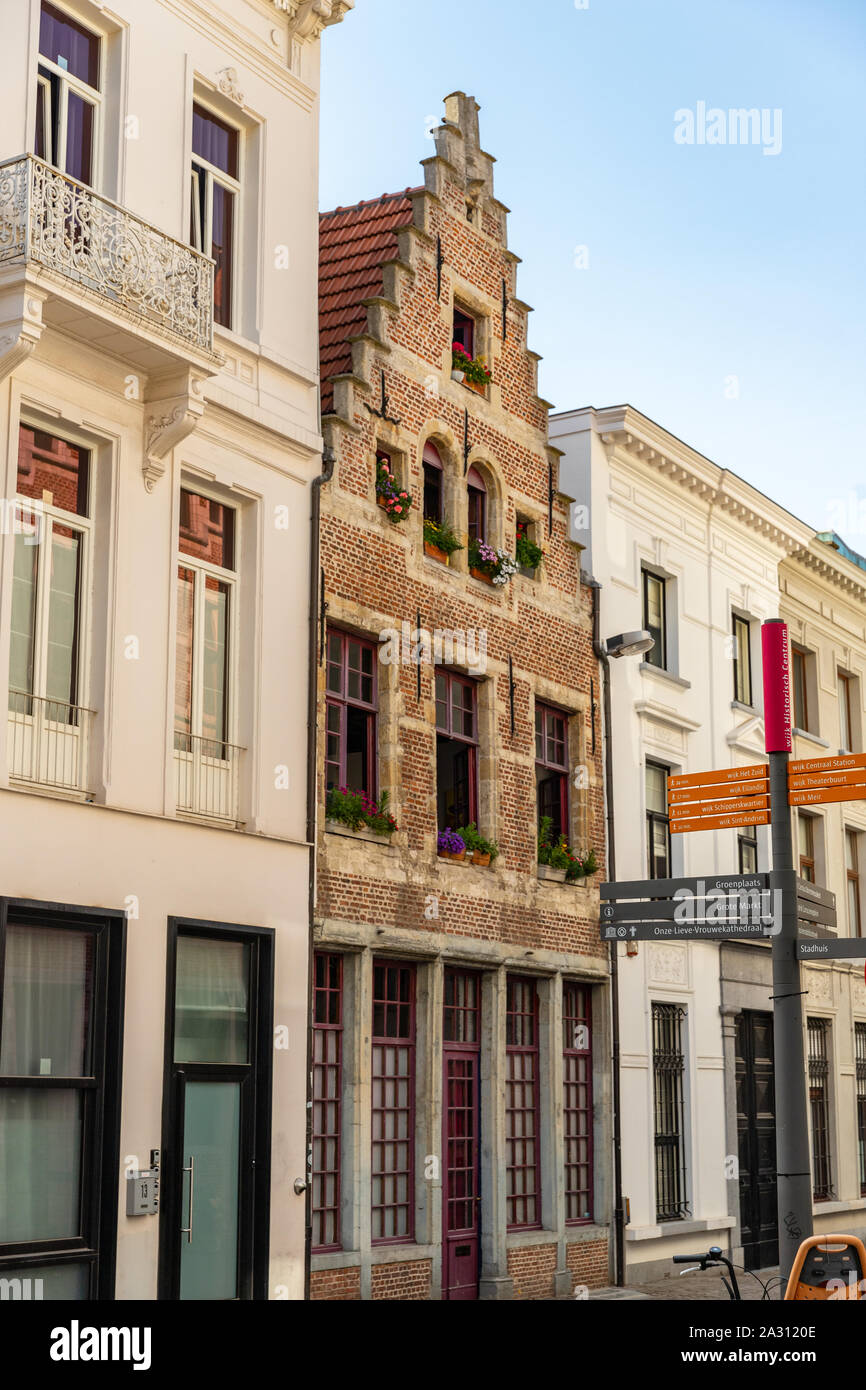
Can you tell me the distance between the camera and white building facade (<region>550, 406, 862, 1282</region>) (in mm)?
20750

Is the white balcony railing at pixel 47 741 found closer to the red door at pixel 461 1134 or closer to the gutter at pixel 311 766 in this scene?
the gutter at pixel 311 766

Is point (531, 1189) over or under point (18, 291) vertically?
under

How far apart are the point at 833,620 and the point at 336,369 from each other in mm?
15336

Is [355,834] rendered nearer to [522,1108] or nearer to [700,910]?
[700,910]

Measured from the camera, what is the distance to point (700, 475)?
78.2 ft

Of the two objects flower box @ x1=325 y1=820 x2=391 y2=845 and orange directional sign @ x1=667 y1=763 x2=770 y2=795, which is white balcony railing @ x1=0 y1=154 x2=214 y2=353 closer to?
flower box @ x1=325 y1=820 x2=391 y2=845

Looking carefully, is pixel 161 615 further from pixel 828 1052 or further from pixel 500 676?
pixel 828 1052

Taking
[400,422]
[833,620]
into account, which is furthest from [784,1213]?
[833,620]

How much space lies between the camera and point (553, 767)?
19734 millimetres

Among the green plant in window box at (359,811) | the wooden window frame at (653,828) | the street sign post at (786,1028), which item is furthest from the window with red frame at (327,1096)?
the wooden window frame at (653,828)

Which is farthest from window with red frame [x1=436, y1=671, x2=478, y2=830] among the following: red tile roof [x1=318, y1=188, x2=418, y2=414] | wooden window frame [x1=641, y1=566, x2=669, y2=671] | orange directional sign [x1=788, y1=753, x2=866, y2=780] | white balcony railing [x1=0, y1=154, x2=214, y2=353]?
orange directional sign [x1=788, y1=753, x2=866, y2=780]

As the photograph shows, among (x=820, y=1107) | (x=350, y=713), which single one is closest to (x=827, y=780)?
(x=350, y=713)

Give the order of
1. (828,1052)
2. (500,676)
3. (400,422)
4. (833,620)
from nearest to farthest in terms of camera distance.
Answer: (400,422) → (500,676) → (828,1052) → (833,620)

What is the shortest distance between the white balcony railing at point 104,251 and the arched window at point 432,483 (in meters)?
4.75
